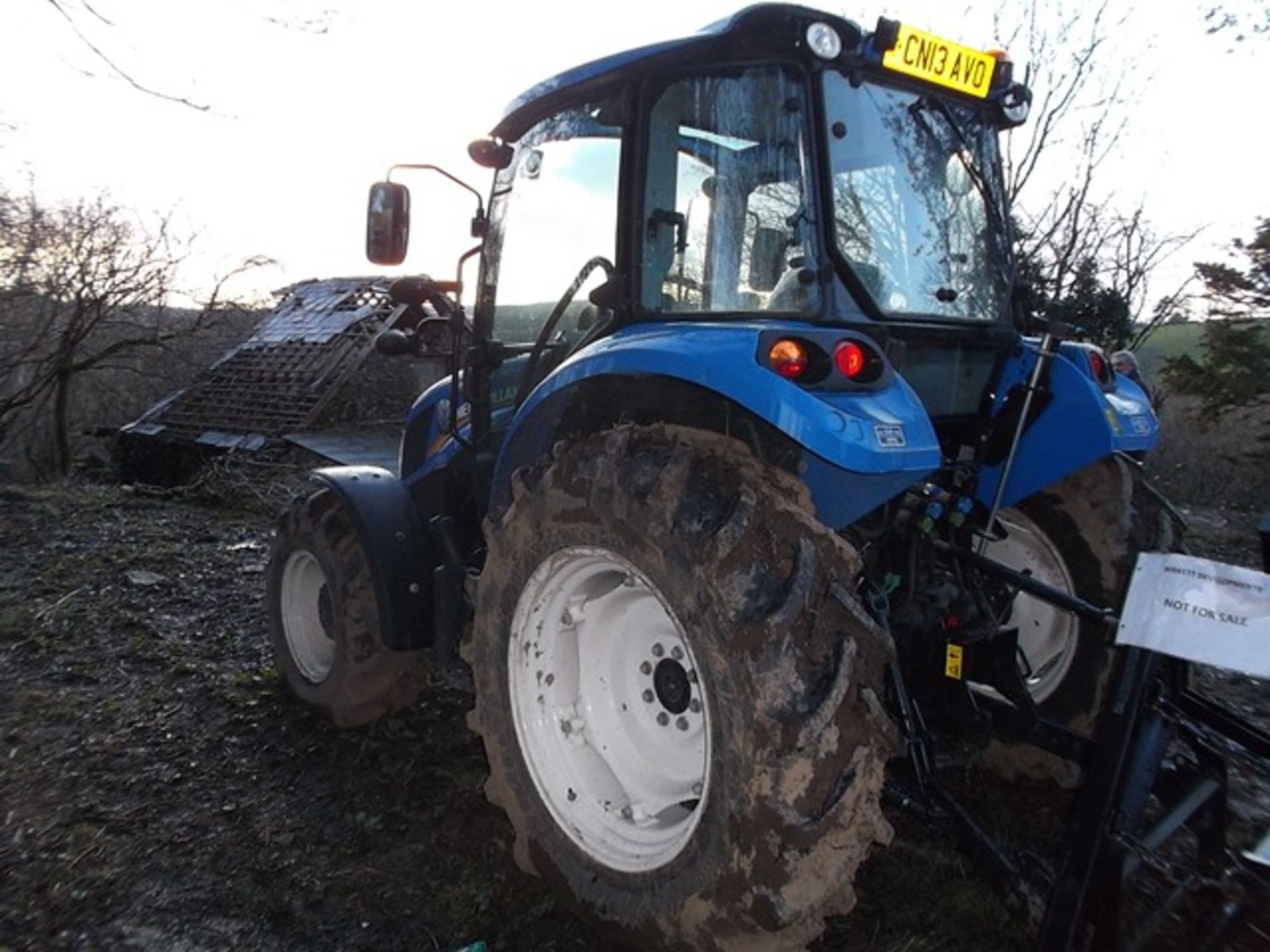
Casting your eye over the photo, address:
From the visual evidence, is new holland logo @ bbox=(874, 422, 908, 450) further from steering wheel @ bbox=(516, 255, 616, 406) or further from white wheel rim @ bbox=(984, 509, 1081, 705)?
white wheel rim @ bbox=(984, 509, 1081, 705)

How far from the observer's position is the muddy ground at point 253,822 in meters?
2.38

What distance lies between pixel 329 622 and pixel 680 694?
1.86m

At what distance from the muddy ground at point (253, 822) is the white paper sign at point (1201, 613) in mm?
504

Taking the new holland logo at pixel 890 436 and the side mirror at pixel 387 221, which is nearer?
the new holland logo at pixel 890 436

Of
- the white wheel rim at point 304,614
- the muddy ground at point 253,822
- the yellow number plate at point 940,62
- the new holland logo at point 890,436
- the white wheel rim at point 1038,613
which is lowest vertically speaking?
the muddy ground at point 253,822

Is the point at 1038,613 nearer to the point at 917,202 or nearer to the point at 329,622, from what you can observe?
the point at 917,202

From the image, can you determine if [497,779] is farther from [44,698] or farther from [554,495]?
[44,698]

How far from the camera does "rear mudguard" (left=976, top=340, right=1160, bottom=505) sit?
291 cm

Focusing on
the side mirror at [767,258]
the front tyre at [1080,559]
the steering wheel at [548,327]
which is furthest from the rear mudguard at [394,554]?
the front tyre at [1080,559]

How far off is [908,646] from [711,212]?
135 cm

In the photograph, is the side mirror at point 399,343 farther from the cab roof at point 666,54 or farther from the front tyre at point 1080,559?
the front tyre at point 1080,559

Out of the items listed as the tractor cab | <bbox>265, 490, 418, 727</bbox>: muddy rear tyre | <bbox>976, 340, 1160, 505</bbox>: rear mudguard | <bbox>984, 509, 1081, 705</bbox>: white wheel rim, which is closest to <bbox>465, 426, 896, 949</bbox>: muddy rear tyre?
the tractor cab

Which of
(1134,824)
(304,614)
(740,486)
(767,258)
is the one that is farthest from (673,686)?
(304,614)

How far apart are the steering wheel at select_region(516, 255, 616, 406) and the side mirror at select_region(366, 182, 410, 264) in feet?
1.85
